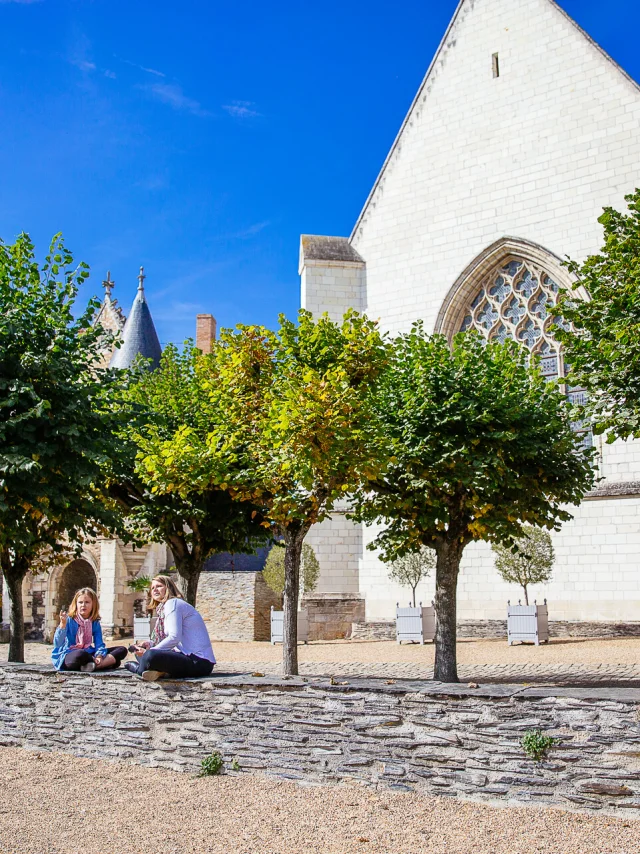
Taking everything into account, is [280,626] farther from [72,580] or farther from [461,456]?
[461,456]

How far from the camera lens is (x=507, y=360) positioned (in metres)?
10.7

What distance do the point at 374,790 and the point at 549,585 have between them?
12623 mm

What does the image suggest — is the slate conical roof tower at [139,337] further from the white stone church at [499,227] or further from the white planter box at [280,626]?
the white planter box at [280,626]

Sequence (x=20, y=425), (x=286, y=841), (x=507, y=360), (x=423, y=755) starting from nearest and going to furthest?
1. (x=286, y=841)
2. (x=423, y=755)
3. (x=20, y=425)
4. (x=507, y=360)

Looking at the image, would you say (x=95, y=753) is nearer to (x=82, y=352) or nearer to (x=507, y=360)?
(x=82, y=352)

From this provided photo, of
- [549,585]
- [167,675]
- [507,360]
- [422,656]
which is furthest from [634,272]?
[549,585]

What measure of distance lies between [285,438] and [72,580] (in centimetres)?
1898

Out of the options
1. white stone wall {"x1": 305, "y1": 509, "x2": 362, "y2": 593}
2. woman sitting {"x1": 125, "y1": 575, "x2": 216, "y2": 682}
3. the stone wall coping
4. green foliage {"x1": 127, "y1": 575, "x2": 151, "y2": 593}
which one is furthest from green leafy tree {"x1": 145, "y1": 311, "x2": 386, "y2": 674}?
green foliage {"x1": 127, "y1": 575, "x2": 151, "y2": 593}

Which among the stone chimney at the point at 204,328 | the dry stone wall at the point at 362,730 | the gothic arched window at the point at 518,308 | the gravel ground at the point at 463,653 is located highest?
the stone chimney at the point at 204,328

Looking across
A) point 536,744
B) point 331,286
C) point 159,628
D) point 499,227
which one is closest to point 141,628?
point 331,286

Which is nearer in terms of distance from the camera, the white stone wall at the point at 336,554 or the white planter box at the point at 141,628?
the white stone wall at the point at 336,554

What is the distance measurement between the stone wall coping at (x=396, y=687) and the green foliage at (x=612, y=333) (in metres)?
3.05

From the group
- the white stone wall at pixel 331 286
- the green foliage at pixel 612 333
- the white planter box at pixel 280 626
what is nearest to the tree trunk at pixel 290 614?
the green foliage at pixel 612 333

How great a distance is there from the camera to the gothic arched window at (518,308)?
19219 millimetres
